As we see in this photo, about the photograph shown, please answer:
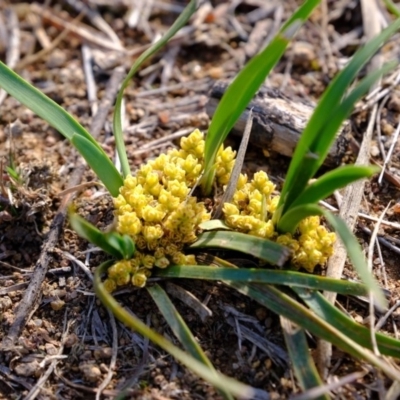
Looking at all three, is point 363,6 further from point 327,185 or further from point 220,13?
point 327,185

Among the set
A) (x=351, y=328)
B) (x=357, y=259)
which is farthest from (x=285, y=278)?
(x=357, y=259)

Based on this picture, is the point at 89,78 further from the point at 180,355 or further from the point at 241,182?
the point at 180,355

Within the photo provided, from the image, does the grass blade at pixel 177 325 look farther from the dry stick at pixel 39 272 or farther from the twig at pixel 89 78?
the twig at pixel 89 78

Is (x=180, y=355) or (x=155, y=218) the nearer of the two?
(x=180, y=355)

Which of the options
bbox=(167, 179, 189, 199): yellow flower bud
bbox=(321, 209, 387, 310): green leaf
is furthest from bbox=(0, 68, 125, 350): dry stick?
bbox=(321, 209, 387, 310): green leaf

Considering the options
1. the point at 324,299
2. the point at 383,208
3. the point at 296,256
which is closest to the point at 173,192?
the point at 296,256

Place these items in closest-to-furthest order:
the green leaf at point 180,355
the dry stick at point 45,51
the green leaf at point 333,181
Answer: the green leaf at point 180,355, the green leaf at point 333,181, the dry stick at point 45,51

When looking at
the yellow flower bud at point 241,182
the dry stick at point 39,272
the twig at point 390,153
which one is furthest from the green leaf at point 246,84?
the twig at point 390,153

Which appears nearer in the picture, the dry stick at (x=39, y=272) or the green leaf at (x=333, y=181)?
the green leaf at (x=333, y=181)
